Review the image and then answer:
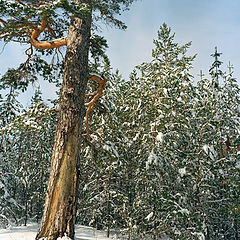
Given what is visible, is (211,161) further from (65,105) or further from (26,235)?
(26,235)

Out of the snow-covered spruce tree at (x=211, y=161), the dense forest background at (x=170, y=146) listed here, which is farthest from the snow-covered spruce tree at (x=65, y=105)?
the snow-covered spruce tree at (x=211, y=161)

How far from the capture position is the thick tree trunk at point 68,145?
12.6 ft

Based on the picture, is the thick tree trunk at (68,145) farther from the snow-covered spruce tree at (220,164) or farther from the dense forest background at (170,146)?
the snow-covered spruce tree at (220,164)

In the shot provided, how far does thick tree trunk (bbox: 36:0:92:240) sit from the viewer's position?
3.85m

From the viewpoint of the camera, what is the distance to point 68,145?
421 centimetres

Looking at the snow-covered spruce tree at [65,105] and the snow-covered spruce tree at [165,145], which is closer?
the snow-covered spruce tree at [65,105]

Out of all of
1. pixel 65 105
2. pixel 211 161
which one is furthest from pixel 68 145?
pixel 211 161

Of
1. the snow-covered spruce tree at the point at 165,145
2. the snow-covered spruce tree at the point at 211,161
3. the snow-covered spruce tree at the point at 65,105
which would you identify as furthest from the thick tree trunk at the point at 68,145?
the snow-covered spruce tree at the point at 211,161

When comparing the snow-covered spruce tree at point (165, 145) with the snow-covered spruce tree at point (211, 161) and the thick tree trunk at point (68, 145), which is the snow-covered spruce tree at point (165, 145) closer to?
the snow-covered spruce tree at point (211, 161)

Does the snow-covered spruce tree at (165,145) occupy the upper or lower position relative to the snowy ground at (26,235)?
upper

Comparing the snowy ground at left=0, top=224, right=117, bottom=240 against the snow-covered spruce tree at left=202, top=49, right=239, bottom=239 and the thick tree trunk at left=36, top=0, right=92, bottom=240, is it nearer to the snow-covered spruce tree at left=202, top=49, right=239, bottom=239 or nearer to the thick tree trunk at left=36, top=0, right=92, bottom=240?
the thick tree trunk at left=36, top=0, right=92, bottom=240

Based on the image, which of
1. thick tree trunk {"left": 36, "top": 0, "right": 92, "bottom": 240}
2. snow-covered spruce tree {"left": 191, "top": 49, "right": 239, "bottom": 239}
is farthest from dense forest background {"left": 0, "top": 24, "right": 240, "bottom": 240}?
thick tree trunk {"left": 36, "top": 0, "right": 92, "bottom": 240}

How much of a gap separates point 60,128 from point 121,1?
14.0ft

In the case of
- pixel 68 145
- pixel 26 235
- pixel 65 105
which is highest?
pixel 65 105
